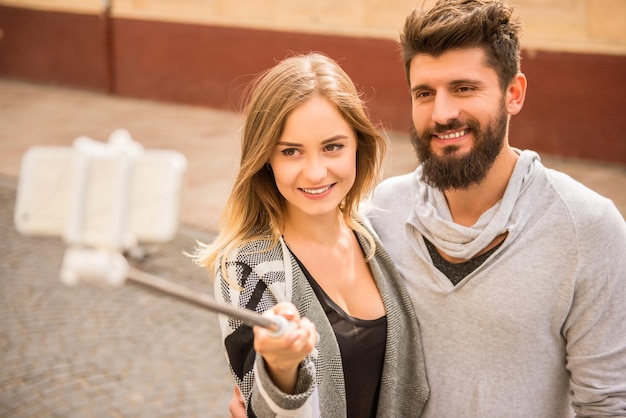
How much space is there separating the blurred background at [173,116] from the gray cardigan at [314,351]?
753 mm

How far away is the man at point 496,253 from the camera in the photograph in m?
2.37

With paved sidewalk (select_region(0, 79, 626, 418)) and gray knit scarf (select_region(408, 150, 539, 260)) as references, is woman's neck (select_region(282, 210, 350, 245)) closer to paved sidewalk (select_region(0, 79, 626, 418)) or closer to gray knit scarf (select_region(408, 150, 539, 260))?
gray knit scarf (select_region(408, 150, 539, 260))

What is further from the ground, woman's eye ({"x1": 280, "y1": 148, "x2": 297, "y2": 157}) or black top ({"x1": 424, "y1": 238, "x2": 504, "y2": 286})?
woman's eye ({"x1": 280, "y1": 148, "x2": 297, "y2": 157})

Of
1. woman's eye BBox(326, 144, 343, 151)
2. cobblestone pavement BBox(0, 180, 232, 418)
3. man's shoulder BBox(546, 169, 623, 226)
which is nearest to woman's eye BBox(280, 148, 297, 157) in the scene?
woman's eye BBox(326, 144, 343, 151)

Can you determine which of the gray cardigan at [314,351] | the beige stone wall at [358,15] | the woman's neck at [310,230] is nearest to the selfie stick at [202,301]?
the gray cardigan at [314,351]

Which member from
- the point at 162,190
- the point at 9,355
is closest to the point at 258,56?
the point at 9,355

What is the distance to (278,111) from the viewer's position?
2428mm

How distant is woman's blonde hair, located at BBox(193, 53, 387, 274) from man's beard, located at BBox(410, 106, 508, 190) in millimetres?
257

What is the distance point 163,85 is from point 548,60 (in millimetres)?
6589

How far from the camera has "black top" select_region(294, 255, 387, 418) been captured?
2420 mm

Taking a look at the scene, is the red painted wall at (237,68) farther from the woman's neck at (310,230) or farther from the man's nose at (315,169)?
the man's nose at (315,169)

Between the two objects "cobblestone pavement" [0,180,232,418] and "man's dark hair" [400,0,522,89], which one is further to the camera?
"cobblestone pavement" [0,180,232,418]

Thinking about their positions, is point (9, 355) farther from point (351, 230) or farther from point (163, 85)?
point (163, 85)

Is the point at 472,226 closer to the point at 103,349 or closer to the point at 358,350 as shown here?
the point at 358,350
